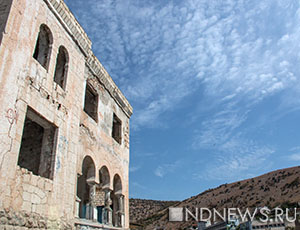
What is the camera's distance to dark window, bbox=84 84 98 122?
31.7 feet

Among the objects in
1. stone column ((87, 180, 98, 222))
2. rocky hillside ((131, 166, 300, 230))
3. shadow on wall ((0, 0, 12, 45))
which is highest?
rocky hillside ((131, 166, 300, 230))

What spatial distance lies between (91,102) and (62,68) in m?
2.29

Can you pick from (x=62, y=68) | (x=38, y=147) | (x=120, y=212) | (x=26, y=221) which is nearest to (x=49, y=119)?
(x=38, y=147)

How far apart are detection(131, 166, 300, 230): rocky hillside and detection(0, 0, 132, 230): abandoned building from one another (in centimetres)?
3121

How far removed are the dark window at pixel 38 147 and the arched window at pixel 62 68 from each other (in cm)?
131

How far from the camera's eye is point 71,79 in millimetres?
7965

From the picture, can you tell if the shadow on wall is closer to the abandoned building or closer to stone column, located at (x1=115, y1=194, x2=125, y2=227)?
the abandoned building

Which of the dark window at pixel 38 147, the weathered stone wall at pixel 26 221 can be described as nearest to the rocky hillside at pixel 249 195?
the dark window at pixel 38 147

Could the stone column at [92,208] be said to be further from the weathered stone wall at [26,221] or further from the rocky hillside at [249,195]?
the rocky hillside at [249,195]

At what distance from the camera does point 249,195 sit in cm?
4406

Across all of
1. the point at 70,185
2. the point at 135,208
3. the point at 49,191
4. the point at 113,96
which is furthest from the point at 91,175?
the point at 135,208

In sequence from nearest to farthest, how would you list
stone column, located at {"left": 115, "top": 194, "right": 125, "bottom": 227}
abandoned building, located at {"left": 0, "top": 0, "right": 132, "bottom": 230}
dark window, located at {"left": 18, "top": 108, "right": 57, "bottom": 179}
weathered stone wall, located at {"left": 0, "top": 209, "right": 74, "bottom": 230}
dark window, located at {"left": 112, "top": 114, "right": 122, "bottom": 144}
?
1. weathered stone wall, located at {"left": 0, "top": 209, "right": 74, "bottom": 230}
2. abandoned building, located at {"left": 0, "top": 0, "right": 132, "bottom": 230}
3. dark window, located at {"left": 18, "top": 108, "right": 57, "bottom": 179}
4. stone column, located at {"left": 115, "top": 194, "right": 125, "bottom": 227}
5. dark window, located at {"left": 112, "top": 114, "right": 122, "bottom": 144}

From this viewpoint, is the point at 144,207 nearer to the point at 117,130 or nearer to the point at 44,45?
the point at 117,130

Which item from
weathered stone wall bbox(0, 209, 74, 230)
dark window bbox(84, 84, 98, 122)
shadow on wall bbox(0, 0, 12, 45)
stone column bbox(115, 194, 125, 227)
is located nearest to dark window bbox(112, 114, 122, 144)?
dark window bbox(84, 84, 98, 122)
